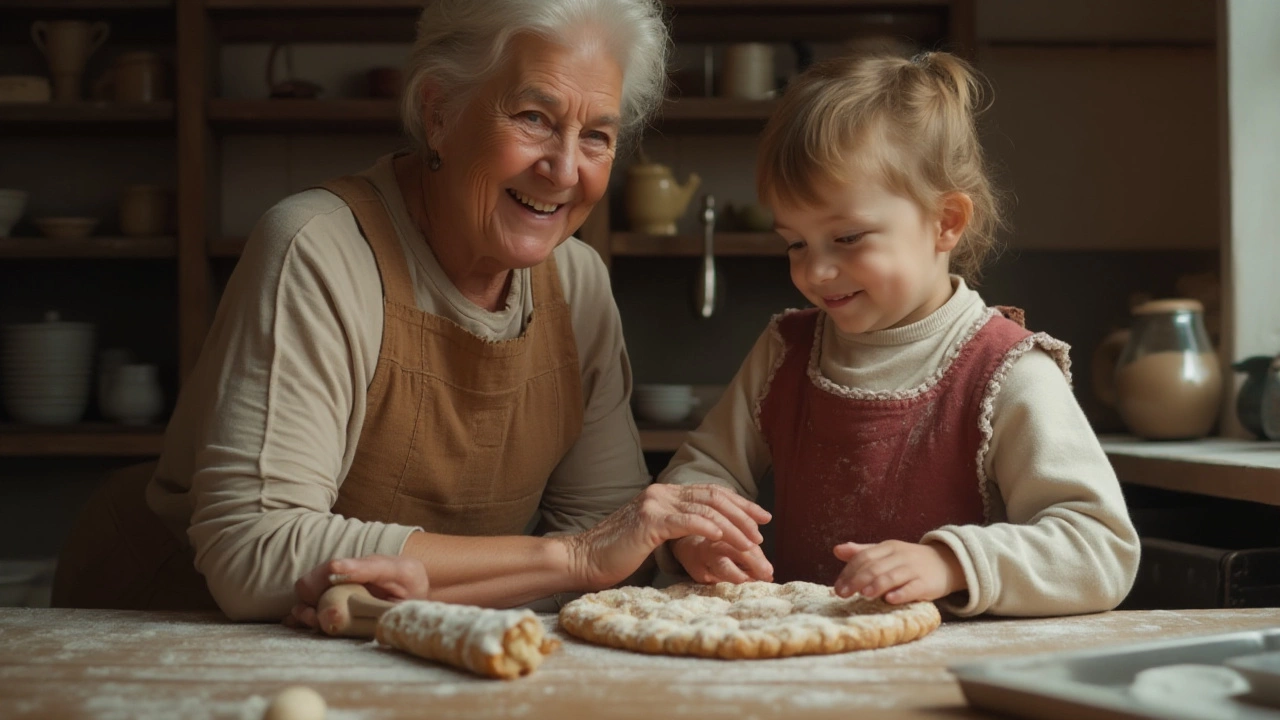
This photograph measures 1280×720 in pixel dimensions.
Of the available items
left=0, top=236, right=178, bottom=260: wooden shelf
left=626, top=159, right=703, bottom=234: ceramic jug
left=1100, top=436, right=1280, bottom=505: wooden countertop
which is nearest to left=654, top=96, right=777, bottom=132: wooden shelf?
left=626, top=159, right=703, bottom=234: ceramic jug

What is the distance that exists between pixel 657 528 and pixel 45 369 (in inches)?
105

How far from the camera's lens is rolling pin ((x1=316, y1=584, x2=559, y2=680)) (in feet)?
3.18

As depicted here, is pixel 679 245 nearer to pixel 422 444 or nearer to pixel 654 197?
pixel 654 197

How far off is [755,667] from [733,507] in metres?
0.35

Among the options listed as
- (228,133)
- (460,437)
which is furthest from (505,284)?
(228,133)

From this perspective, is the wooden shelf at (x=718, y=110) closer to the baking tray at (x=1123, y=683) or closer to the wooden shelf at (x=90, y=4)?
the wooden shelf at (x=90, y=4)

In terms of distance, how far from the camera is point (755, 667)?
3.34 feet

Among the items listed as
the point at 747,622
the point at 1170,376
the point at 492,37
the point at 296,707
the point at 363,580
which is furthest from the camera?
the point at 1170,376

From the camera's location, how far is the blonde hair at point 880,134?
4.99 feet

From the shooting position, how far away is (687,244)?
3512 mm

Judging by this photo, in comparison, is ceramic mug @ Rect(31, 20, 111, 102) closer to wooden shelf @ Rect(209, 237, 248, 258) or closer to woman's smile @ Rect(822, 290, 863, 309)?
wooden shelf @ Rect(209, 237, 248, 258)

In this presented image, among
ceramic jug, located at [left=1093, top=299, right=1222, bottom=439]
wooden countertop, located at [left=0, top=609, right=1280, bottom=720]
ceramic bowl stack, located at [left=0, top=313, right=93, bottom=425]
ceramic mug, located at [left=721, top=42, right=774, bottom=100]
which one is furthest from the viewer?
ceramic mug, located at [left=721, top=42, right=774, bottom=100]

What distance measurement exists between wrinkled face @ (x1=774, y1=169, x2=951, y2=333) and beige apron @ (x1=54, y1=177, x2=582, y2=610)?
45 cm

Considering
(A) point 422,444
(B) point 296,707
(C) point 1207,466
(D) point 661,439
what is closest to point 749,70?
(D) point 661,439
